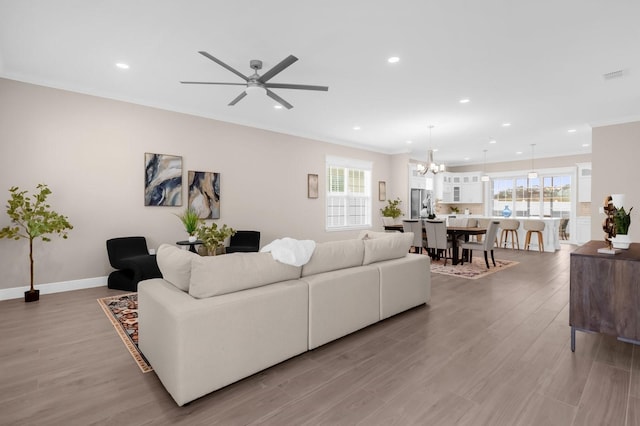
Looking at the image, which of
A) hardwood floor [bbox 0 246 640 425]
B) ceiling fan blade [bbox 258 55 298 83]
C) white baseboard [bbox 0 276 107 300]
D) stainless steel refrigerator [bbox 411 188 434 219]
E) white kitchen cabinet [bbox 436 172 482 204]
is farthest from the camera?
white kitchen cabinet [bbox 436 172 482 204]

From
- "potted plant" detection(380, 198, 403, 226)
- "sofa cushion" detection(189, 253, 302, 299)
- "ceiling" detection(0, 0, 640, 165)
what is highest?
"ceiling" detection(0, 0, 640, 165)

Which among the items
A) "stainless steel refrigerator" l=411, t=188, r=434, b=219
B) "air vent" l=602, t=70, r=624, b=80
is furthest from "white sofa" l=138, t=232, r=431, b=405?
"stainless steel refrigerator" l=411, t=188, r=434, b=219

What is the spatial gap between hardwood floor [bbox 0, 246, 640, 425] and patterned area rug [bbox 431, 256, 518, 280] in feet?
6.92

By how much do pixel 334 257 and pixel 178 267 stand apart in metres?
1.32

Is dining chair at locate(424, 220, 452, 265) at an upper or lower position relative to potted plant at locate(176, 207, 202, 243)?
lower

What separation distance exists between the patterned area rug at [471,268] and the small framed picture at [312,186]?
3052 mm

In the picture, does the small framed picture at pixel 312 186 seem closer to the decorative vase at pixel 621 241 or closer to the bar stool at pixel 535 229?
the decorative vase at pixel 621 241

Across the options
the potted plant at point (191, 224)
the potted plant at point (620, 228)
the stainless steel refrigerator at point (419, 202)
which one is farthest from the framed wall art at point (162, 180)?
the stainless steel refrigerator at point (419, 202)

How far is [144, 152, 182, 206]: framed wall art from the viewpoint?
16.6 ft

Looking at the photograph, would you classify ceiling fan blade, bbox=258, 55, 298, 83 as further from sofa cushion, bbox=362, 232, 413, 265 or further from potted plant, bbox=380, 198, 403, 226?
potted plant, bbox=380, 198, 403, 226

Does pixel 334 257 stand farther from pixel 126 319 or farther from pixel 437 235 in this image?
pixel 437 235

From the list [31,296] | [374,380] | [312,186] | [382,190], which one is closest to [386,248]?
[374,380]

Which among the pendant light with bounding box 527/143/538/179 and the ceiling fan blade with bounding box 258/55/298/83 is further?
the pendant light with bounding box 527/143/538/179

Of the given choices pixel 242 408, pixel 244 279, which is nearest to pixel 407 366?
pixel 242 408
